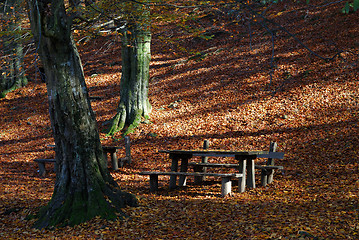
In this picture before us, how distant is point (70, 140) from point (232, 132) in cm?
671

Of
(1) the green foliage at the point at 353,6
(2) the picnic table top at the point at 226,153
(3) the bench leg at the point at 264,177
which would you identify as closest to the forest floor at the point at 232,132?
(3) the bench leg at the point at 264,177

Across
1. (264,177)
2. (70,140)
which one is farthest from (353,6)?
(264,177)

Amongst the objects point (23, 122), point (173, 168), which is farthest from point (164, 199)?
point (23, 122)

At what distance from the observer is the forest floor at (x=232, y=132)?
16.8 ft

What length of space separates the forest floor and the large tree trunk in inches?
12.6

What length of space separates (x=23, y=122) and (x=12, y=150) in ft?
11.4

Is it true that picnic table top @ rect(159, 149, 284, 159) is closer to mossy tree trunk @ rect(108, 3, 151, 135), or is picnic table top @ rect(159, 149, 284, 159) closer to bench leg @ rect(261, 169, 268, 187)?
bench leg @ rect(261, 169, 268, 187)

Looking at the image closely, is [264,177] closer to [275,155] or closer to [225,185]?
[275,155]

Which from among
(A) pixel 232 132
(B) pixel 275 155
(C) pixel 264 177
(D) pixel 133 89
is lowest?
(C) pixel 264 177

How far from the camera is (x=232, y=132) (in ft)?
36.4

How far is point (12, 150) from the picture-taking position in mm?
12969

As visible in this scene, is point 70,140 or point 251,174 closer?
point 70,140

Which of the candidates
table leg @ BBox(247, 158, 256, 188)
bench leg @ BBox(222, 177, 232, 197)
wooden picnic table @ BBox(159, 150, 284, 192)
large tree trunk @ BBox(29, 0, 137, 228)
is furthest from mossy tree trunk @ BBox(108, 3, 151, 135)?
large tree trunk @ BBox(29, 0, 137, 228)

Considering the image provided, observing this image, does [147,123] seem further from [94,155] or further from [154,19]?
[94,155]
